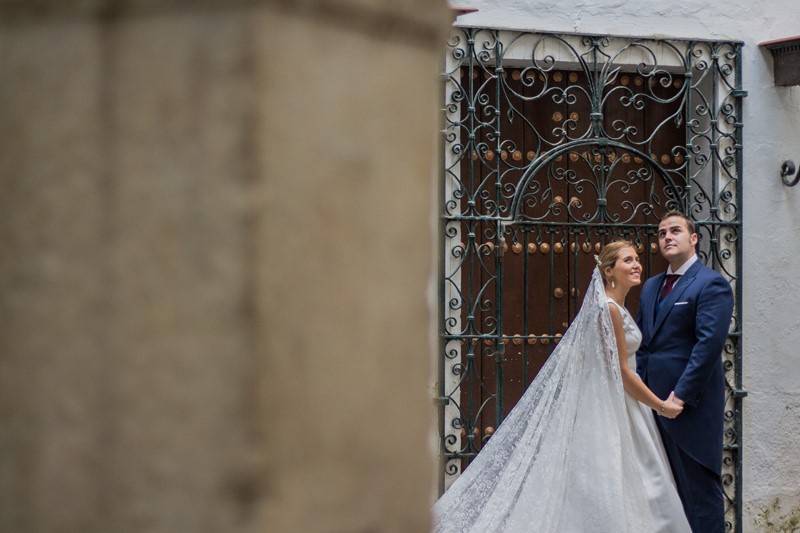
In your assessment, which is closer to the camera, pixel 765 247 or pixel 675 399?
pixel 675 399

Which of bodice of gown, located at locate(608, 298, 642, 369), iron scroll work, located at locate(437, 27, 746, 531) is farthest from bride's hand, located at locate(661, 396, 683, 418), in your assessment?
iron scroll work, located at locate(437, 27, 746, 531)

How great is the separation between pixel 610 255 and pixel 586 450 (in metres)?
0.97

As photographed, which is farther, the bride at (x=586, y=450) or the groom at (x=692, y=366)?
the groom at (x=692, y=366)

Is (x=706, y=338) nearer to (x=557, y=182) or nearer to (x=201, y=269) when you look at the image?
(x=557, y=182)

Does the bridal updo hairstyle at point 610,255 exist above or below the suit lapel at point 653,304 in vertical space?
above

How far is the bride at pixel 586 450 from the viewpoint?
6.03m

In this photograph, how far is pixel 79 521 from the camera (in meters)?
1.05

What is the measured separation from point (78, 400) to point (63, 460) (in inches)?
2.0

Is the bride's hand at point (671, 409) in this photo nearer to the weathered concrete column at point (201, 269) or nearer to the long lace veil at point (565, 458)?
the long lace veil at point (565, 458)

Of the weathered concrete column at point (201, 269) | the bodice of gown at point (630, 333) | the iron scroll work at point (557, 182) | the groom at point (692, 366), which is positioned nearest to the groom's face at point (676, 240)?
the groom at point (692, 366)

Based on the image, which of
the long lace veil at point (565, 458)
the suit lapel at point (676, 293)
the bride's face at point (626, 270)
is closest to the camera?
the long lace veil at point (565, 458)

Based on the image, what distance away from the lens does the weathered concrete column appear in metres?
0.99

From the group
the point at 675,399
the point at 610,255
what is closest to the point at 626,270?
the point at 610,255

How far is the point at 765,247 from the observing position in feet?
23.4
